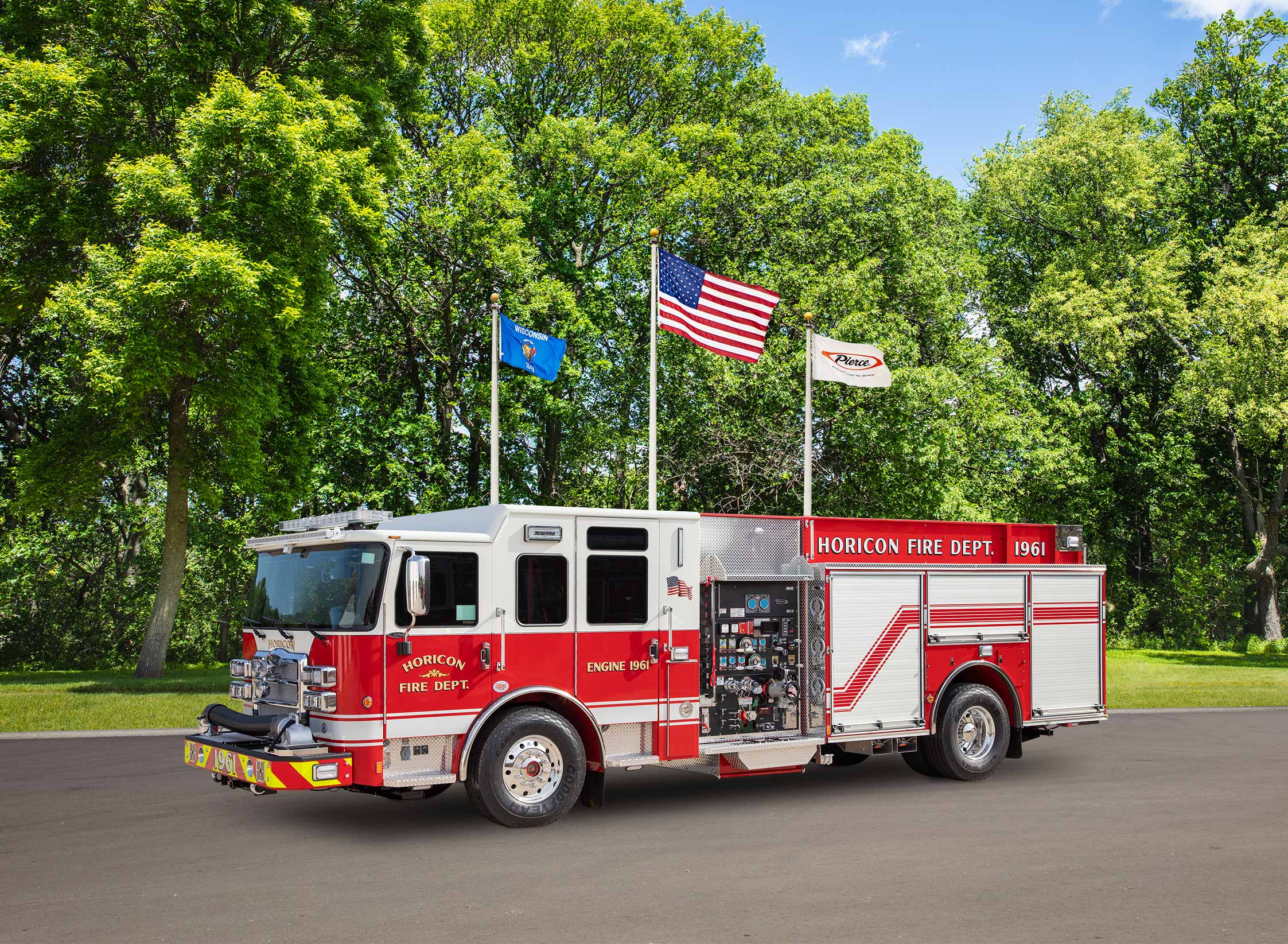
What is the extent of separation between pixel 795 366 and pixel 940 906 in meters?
23.1

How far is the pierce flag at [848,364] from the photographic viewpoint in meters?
17.9

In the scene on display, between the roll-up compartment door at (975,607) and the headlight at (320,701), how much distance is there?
6500mm

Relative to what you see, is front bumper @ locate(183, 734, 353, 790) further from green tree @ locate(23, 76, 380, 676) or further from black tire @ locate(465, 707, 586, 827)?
green tree @ locate(23, 76, 380, 676)

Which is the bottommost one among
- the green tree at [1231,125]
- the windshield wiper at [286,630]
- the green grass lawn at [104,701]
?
the green grass lawn at [104,701]

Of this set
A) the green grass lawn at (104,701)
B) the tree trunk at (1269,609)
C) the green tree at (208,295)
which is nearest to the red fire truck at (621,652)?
the green grass lawn at (104,701)

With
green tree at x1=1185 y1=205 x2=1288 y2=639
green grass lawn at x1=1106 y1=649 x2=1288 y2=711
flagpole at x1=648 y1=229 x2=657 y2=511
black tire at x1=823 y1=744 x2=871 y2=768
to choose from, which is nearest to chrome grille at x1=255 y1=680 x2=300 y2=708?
black tire at x1=823 y1=744 x2=871 y2=768

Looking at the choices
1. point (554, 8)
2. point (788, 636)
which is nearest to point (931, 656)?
point (788, 636)

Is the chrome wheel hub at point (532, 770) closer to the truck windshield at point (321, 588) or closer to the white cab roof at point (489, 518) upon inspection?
the truck windshield at point (321, 588)

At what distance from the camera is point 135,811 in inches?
415

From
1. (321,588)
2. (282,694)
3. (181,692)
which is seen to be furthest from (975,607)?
(181,692)

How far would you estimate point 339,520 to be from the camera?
981 centimetres

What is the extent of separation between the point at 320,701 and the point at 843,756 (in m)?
6.55

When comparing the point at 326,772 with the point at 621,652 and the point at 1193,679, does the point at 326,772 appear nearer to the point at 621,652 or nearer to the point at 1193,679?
the point at 621,652

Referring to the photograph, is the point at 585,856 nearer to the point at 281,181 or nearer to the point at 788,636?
the point at 788,636
